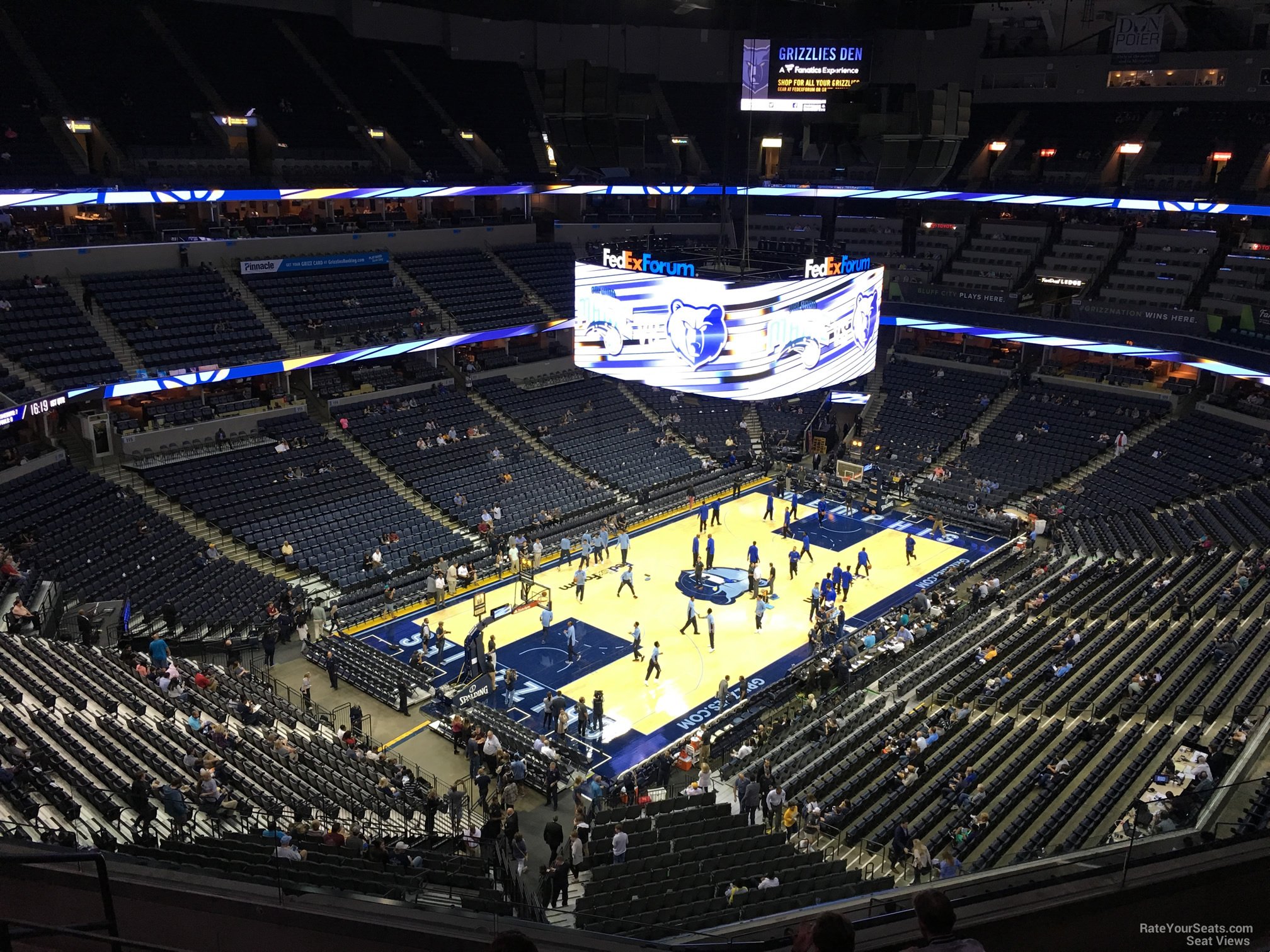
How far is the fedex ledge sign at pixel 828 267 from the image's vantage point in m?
23.1

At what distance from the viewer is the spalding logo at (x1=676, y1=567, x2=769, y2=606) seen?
27.4 m

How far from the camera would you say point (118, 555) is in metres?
23.7

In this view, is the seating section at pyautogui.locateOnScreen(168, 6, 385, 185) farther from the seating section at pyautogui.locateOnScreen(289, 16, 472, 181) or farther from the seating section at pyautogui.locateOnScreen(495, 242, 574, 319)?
the seating section at pyautogui.locateOnScreen(495, 242, 574, 319)

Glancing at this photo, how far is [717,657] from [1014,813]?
29.8 feet

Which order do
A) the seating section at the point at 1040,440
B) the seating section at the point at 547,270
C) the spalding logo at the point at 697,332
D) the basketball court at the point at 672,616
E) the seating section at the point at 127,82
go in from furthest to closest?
1. the seating section at the point at 547,270
2. the seating section at the point at 1040,440
3. the seating section at the point at 127,82
4. the basketball court at the point at 672,616
5. the spalding logo at the point at 697,332

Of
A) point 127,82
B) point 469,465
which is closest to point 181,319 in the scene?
point 127,82

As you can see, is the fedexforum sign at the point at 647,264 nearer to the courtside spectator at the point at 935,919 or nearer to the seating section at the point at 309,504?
the seating section at the point at 309,504

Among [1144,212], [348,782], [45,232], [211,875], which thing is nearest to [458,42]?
[45,232]

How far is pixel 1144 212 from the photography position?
41188 millimetres

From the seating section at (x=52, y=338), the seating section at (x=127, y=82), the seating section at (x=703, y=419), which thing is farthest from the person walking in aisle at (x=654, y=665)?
the seating section at (x=127, y=82)

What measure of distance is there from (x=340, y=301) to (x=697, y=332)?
1803cm

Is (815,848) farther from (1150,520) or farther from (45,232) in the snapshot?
(45,232)

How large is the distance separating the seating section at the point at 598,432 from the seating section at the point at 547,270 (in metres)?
3.69

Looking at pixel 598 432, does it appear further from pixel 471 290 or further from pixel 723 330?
pixel 723 330
